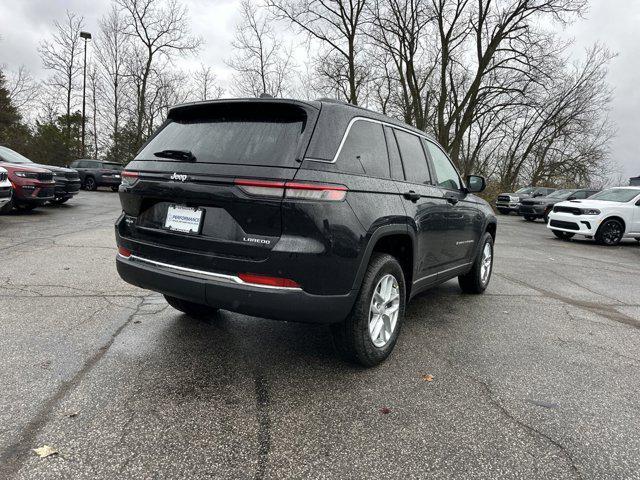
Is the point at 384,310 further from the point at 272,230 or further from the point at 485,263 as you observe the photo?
the point at 485,263

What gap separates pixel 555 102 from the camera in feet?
112

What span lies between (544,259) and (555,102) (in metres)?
31.3

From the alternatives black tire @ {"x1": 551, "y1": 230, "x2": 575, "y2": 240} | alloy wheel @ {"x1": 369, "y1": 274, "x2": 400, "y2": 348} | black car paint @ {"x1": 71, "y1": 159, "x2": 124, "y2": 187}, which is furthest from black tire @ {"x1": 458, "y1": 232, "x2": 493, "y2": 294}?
black car paint @ {"x1": 71, "y1": 159, "x2": 124, "y2": 187}

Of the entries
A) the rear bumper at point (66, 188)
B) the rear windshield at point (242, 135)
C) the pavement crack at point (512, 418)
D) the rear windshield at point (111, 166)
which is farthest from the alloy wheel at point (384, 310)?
the rear windshield at point (111, 166)

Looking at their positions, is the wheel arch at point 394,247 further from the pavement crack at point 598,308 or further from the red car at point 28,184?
the red car at point 28,184

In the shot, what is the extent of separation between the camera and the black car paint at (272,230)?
242cm

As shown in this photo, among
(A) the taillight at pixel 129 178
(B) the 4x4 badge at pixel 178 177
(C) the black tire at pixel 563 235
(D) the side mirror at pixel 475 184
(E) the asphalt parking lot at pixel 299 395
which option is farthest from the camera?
(C) the black tire at pixel 563 235

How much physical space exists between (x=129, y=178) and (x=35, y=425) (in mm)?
1622

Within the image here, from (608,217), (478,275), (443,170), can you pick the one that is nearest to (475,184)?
(443,170)

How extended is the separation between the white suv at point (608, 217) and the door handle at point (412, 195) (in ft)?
36.9

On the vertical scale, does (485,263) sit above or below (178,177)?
below

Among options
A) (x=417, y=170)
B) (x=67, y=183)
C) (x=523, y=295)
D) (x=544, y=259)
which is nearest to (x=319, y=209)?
(x=417, y=170)

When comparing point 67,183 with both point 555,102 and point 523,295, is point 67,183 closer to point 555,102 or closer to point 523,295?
point 523,295

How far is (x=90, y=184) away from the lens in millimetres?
24031
